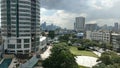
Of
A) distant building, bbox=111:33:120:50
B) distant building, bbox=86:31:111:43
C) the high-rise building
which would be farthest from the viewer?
distant building, bbox=86:31:111:43

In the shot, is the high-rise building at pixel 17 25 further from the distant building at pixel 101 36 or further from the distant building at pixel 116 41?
the distant building at pixel 101 36

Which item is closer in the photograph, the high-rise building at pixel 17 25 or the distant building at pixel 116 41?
the high-rise building at pixel 17 25

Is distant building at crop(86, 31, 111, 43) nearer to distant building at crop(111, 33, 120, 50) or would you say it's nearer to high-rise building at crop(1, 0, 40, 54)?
distant building at crop(111, 33, 120, 50)

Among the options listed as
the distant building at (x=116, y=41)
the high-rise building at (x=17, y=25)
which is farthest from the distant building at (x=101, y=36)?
the high-rise building at (x=17, y=25)

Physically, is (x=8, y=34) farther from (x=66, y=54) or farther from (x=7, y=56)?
(x=66, y=54)

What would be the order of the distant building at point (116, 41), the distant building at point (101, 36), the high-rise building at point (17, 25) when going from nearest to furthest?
the high-rise building at point (17, 25) < the distant building at point (116, 41) < the distant building at point (101, 36)

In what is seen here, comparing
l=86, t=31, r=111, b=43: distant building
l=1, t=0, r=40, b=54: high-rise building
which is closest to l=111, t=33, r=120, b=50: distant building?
l=86, t=31, r=111, b=43: distant building

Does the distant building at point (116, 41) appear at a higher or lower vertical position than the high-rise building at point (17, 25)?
lower

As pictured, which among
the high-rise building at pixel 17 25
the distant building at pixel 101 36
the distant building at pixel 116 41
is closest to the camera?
the high-rise building at pixel 17 25

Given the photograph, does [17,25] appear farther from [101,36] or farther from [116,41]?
[101,36]

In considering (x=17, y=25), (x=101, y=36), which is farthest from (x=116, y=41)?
(x=17, y=25)
